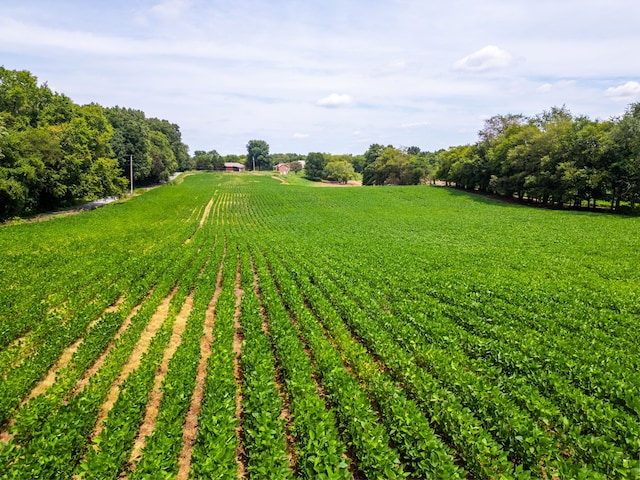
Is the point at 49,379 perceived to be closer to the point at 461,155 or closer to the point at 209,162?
the point at 461,155

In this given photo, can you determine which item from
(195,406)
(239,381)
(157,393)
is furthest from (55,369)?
(239,381)

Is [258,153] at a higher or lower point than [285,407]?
higher

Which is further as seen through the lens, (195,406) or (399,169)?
(399,169)

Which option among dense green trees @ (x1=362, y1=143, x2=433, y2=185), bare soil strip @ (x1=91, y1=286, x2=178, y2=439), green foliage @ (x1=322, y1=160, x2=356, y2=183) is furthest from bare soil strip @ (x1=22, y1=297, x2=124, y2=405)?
green foliage @ (x1=322, y1=160, x2=356, y2=183)

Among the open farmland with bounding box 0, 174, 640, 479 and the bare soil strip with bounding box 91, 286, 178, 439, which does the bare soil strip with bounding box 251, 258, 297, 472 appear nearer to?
the open farmland with bounding box 0, 174, 640, 479

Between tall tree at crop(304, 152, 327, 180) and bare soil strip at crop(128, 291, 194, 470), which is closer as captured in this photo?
bare soil strip at crop(128, 291, 194, 470)

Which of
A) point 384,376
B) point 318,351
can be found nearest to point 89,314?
point 318,351

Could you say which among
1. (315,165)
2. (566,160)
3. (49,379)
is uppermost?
(315,165)
